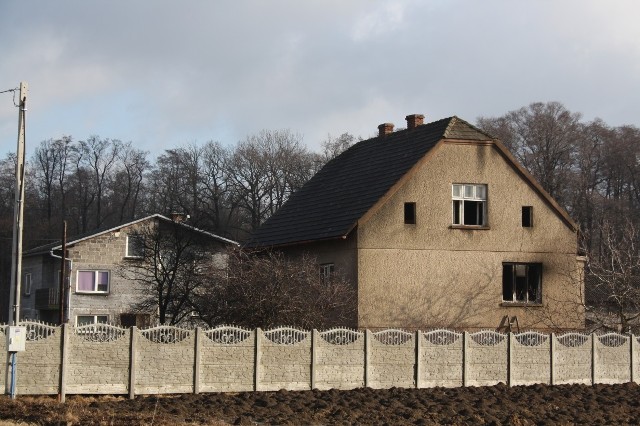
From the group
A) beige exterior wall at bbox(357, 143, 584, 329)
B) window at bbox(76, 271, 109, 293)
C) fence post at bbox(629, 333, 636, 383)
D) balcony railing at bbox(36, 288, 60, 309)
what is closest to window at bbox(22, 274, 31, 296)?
balcony railing at bbox(36, 288, 60, 309)

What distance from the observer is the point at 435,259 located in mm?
34656

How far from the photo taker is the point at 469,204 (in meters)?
35.8

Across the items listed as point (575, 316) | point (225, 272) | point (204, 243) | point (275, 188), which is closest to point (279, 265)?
point (225, 272)

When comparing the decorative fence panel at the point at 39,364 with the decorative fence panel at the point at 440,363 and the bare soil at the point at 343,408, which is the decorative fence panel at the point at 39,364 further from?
the decorative fence panel at the point at 440,363

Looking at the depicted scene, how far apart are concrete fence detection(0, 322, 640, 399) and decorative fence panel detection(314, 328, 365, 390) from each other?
1.0 inches

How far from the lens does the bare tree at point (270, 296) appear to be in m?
28.9

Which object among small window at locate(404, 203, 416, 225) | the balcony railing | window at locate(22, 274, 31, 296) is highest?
small window at locate(404, 203, 416, 225)

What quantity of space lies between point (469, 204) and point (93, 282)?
28.3 metres

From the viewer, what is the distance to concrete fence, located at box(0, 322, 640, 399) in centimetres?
2355

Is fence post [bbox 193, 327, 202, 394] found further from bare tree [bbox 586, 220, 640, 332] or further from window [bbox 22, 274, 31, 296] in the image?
window [bbox 22, 274, 31, 296]

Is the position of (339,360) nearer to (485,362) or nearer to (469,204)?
(485,362)

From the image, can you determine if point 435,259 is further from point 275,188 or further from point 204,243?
point 275,188

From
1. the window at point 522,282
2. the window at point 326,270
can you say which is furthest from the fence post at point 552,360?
the window at point 326,270

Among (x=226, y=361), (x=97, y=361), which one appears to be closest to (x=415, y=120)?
(x=226, y=361)
